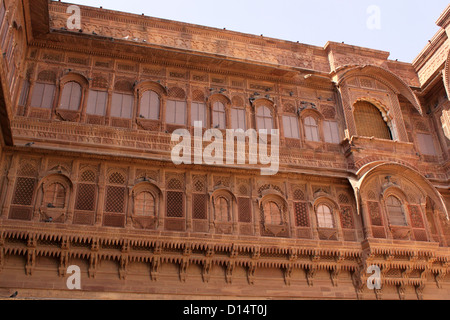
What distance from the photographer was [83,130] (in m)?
12.0

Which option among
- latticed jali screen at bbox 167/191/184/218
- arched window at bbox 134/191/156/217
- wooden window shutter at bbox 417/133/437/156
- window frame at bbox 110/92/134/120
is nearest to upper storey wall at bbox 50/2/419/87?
window frame at bbox 110/92/134/120

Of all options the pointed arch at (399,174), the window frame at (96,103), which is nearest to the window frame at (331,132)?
the pointed arch at (399,174)

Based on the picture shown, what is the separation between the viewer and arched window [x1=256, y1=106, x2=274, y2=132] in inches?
543

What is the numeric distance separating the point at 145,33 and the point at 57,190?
539cm

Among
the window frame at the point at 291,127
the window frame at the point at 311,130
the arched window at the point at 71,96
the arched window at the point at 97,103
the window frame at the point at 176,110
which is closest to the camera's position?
the arched window at the point at 71,96

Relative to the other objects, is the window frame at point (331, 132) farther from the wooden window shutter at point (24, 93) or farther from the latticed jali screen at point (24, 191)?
the wooden window shutter at point (24, 93)

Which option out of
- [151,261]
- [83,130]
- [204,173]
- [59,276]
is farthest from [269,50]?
[59,276]

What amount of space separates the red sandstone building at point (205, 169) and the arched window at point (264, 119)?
5cm

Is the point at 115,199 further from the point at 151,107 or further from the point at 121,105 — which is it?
the point at 151,107

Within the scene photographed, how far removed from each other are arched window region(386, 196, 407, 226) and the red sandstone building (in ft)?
0.12

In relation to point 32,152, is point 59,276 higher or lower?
lower

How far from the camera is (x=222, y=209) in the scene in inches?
482

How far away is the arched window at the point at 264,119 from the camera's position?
13789 mm
